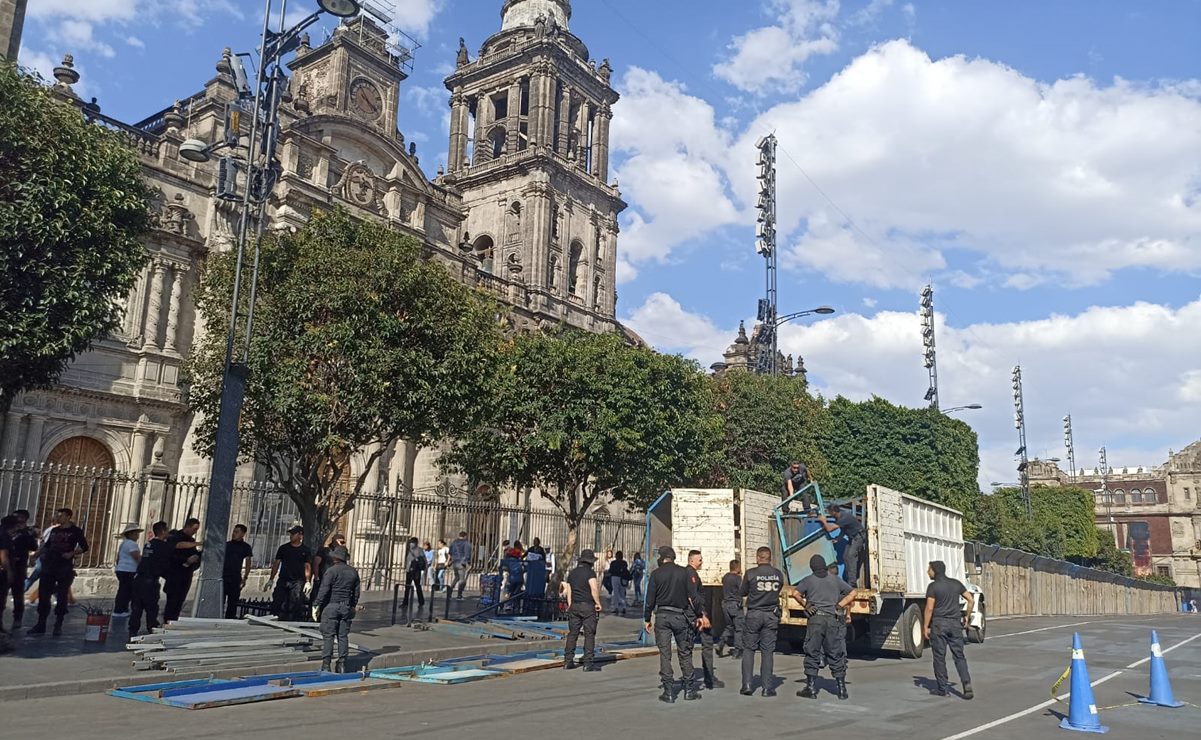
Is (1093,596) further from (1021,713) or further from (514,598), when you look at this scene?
(1021,713)

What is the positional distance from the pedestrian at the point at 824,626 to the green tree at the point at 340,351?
8232 mm

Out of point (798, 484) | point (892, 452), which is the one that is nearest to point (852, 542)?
point (798, 484)

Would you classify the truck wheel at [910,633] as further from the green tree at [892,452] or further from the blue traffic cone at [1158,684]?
the green tree at [892,452]

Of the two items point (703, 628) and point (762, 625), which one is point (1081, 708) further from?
point (703, 628)

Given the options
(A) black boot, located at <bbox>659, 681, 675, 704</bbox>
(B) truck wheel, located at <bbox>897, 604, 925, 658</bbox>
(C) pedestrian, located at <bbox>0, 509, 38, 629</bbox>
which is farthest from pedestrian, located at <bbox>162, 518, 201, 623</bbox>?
(B) truck wheel, located at <bbox>897, 604, 925, 658</bbox>

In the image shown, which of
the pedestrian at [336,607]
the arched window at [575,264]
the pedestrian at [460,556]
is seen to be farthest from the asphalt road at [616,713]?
the arched window at [575,264]

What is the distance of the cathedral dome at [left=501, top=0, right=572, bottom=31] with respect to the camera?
51.4m

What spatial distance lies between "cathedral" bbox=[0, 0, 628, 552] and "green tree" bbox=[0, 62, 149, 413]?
7.32 ft

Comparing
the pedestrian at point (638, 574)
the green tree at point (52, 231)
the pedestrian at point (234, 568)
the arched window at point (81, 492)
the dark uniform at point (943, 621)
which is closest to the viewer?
the green tree at point (52, 231)

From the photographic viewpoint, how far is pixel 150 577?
13.3 metres

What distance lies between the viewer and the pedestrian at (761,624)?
11.0 meters

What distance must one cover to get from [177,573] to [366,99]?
3001 cm

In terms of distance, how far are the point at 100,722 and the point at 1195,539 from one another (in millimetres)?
99879

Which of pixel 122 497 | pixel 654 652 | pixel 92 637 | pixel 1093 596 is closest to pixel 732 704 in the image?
pixel 654 652
